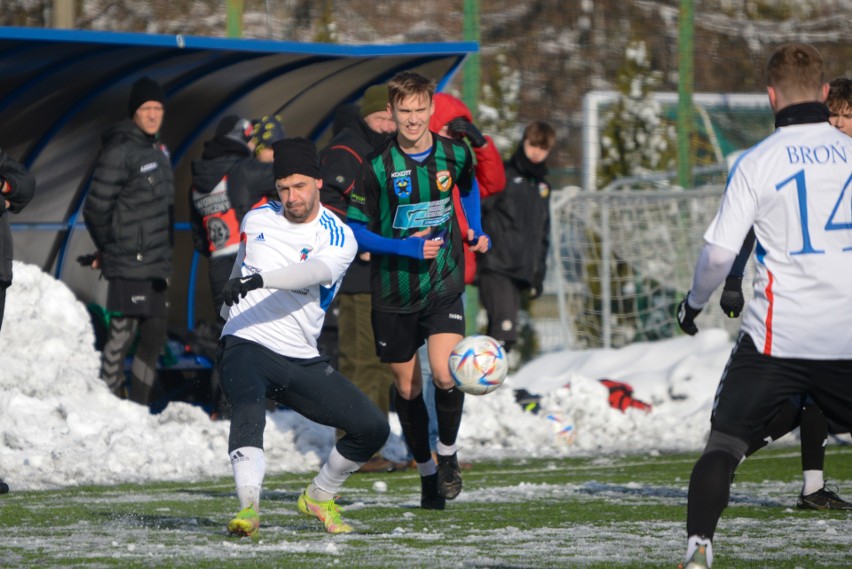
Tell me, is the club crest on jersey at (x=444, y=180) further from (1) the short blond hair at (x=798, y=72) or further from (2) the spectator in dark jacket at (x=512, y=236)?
(2) the spectator in dark jacket at (x=512, y=236)

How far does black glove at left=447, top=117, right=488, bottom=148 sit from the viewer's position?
7.80 meters

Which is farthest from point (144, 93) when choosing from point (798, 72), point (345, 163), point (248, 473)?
point (798, 72)

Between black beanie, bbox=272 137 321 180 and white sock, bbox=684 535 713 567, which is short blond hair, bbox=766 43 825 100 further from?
black beanie, bbox=272 137 321 180

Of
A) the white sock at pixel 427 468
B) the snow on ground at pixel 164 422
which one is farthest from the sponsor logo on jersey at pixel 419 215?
the snow on ground at pixel 164 422

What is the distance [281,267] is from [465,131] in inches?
66.8

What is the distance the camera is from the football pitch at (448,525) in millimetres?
5691

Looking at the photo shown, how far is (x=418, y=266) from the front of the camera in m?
7.60

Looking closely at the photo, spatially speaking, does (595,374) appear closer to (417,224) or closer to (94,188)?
(94,188)

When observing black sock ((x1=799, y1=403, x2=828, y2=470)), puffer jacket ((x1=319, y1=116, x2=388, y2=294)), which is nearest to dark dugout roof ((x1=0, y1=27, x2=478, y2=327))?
puffer jacket ((x1=319, y1=116, x2=388, y2=294))

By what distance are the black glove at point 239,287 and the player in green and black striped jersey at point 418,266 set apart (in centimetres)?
131

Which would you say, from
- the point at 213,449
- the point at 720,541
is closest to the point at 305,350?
the point at 720,541

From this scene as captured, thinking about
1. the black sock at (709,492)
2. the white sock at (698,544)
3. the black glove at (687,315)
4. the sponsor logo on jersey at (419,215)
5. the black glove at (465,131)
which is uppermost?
the black glove at (465,131)

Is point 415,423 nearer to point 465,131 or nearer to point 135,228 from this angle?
point 465,131

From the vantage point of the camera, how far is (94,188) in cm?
1045
